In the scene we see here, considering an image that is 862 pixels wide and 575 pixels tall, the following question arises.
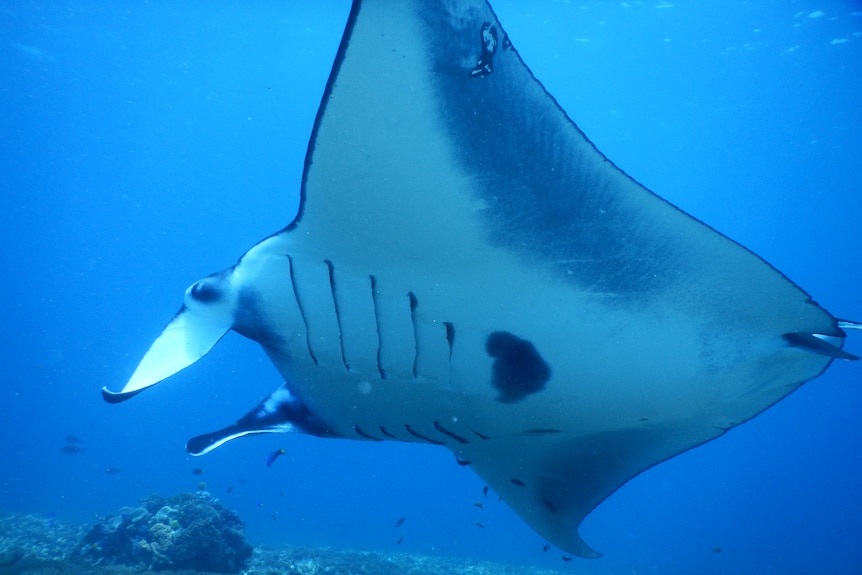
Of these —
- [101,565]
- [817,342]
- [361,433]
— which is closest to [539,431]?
[361,433]

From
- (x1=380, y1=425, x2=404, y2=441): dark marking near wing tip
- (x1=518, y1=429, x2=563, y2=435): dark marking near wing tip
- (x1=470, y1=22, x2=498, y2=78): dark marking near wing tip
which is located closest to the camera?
(x1=470, y1=22, x2=498, y2=78): dark marking near wing tip

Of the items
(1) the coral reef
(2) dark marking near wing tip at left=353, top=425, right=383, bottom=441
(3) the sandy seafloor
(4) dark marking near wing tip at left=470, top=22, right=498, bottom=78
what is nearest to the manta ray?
(4) dark marking near wing tip at left=470, top=22, right=498, bottom=78

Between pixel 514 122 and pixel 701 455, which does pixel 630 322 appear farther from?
pixel 701 455

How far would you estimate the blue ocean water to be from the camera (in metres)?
20.3

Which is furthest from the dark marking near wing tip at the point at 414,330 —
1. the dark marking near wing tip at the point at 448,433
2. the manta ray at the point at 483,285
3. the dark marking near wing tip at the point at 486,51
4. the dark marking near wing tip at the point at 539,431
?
the dark marking near wing tip at the point at 486,51

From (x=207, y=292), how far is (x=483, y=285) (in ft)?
2.96

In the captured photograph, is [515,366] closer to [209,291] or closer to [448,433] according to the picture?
[448,433]

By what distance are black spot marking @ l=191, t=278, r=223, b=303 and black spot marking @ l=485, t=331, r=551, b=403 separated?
0.90 meters

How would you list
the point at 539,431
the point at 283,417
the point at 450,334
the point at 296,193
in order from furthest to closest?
the point at 296,193 → the point at 283,417 → the point at 539,431 → the point at 450,334

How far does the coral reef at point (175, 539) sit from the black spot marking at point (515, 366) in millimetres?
6946

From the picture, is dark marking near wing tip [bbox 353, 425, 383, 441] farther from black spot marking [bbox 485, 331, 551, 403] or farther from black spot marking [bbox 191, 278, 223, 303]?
black spot marking [bbox 191, 278, 223, 303]

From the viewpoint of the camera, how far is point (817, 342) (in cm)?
149

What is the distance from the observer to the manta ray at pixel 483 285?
131cm

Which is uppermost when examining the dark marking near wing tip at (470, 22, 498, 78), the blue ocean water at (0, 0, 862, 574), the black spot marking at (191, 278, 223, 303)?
the blue ocean water at (0, 0, 862, 574)
